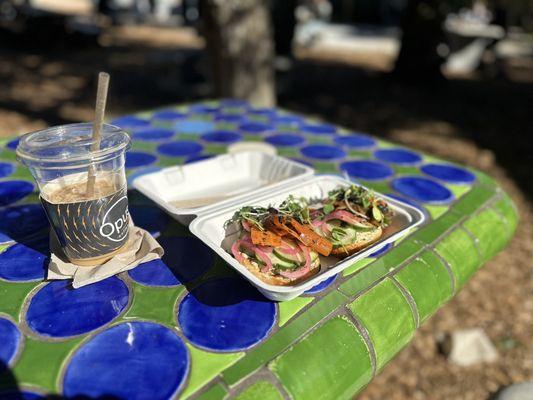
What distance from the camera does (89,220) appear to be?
44.5 inches

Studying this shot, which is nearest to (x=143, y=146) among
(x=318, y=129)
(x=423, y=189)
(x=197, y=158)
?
(x=197, y=158)

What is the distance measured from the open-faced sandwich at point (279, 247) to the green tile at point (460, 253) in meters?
0.56

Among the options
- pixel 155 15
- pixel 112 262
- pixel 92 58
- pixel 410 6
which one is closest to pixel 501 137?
pixel 410 6

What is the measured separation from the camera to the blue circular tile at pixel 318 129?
261 centimetres

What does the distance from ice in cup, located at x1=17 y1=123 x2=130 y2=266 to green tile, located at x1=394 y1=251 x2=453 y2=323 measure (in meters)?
0.93

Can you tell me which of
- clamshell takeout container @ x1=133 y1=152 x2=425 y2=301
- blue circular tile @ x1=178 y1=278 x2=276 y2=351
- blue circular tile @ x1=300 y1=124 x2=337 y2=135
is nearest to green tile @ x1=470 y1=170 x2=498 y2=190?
clamshell takeout container @ x1=133 y1=152 x2=425 y2=301

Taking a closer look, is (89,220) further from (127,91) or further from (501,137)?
(127,91)

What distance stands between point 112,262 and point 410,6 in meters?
8.69

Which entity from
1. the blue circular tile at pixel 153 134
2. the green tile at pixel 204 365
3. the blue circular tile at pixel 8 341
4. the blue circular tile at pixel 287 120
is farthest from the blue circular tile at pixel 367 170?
the blue circular tile at pixel 8 341

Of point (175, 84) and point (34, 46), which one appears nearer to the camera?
point (175, 84)

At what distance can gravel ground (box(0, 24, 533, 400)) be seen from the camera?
9.48ft

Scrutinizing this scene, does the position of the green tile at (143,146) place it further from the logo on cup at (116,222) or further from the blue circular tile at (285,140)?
the logo on cup at (116,222)

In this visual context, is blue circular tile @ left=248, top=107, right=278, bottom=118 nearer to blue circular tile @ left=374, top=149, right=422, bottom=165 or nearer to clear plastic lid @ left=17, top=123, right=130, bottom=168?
blue circular tile @ left=374, top=149, right=422, bottom=165

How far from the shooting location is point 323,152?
7.36ft
